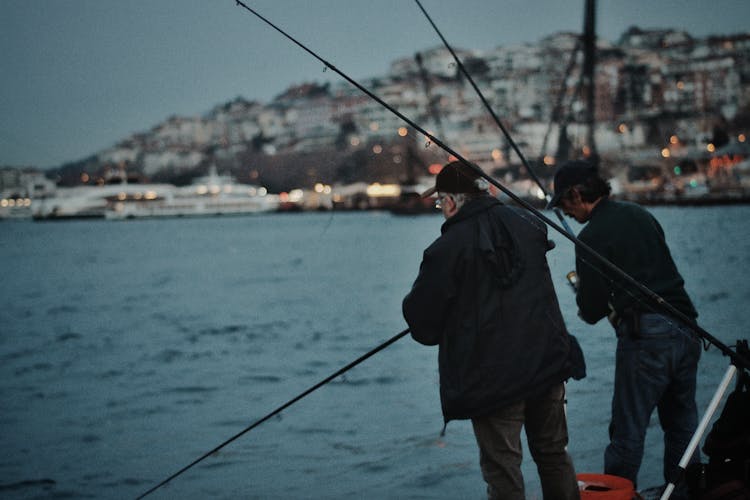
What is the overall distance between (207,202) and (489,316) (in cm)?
16505

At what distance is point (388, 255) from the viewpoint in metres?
49.0

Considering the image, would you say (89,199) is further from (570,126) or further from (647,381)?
(647,381)

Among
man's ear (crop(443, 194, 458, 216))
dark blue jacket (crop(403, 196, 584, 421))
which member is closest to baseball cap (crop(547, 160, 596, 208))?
dark blue jacket (crop(403, 196, 584, 421))

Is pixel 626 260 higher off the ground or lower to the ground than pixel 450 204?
lower

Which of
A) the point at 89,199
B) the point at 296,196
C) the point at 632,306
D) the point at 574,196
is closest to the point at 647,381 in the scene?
the point at 632,306

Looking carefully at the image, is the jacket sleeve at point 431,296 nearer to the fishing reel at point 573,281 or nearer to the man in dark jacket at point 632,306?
the man in dark jacket at point 632,306

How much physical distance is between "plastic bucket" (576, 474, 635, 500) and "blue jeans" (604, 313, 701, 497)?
4.2 inches

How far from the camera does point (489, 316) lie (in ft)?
11.0

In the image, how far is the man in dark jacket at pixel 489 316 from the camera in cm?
331

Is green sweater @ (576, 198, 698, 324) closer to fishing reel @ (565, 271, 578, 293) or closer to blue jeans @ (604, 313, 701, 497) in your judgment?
blue jeans @ (604, 313, 701, 497)

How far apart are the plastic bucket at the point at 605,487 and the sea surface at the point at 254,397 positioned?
156 centimetres

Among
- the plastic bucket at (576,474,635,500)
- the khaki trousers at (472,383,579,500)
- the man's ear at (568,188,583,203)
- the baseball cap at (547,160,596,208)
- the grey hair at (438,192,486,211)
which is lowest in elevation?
the plastic bucket at (576,474,635,500)

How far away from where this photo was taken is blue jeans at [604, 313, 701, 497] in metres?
4.00

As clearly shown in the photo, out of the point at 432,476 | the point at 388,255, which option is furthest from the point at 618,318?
the point at 388,255
